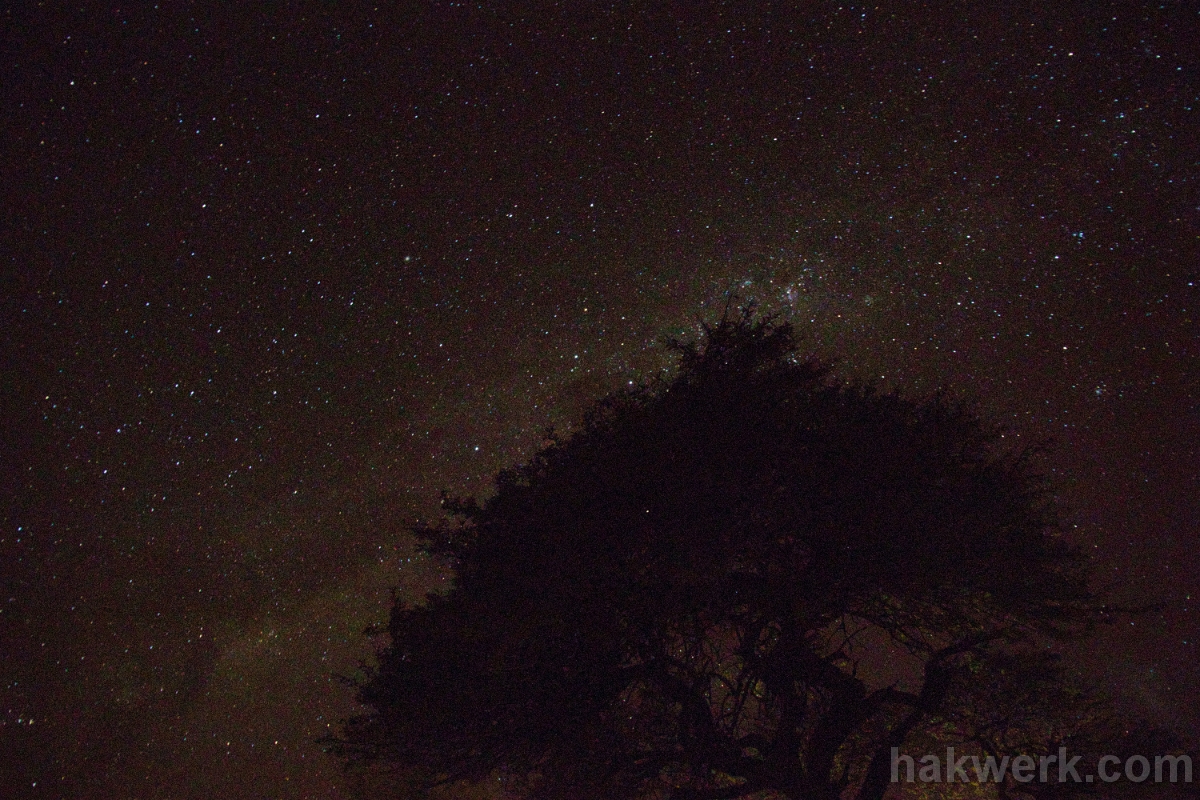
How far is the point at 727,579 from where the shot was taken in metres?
5.82

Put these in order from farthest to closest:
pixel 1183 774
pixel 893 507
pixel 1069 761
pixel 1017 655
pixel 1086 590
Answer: pixel 1183 774, pixel 1017 655, pixel 1069 761, pixel 1086 590, pixel 893 507

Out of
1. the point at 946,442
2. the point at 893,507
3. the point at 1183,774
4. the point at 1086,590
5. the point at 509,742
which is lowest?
the point at 1183,774

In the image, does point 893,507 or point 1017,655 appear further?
point 1017,655

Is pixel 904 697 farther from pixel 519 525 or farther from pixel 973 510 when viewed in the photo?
pixel 519 525

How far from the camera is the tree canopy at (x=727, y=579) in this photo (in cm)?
570

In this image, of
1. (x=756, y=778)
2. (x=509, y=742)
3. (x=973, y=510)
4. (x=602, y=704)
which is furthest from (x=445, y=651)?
(x=973, y=510)

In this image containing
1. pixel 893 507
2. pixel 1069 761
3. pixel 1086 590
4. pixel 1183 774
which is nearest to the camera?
pixel 893 507

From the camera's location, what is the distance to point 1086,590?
249 inches

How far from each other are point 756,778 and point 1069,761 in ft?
13.7

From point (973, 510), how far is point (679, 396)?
3.14 m

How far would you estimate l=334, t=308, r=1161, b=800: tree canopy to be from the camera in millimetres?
5699

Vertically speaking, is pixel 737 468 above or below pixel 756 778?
above

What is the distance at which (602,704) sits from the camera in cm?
618

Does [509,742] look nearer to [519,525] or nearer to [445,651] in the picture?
[445,651]
